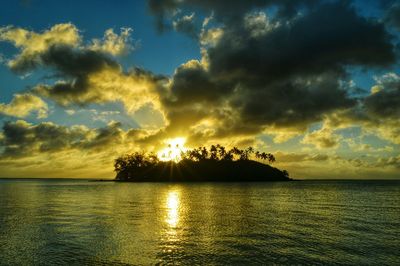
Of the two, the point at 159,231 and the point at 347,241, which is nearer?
the point at 347,241

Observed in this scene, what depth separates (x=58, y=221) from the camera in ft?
156

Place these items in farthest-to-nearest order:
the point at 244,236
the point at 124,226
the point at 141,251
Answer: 1. the point at 124,226
2. the point at 244,236
3. the point at 141,251

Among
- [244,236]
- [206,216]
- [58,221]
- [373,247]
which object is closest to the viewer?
[373,247]

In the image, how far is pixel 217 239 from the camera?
35250mm

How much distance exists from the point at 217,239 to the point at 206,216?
19.3 meters

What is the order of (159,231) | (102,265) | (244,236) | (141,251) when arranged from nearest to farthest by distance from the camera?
1. (102,265)
2. (141,251)
3. (244,236)
4. (159,231)

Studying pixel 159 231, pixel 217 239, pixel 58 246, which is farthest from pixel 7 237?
pixel 217 239

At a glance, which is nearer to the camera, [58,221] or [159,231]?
[159,231]

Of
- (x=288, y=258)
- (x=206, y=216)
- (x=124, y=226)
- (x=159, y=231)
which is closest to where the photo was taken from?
(x=288, y=258)

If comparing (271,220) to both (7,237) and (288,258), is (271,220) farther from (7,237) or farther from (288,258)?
(7,237)

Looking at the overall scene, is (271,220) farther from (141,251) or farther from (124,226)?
(141,251)

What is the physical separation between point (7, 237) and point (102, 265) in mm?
16514

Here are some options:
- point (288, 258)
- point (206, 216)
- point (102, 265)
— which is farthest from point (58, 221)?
point (288, 258)

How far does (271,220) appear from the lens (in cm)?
5000
